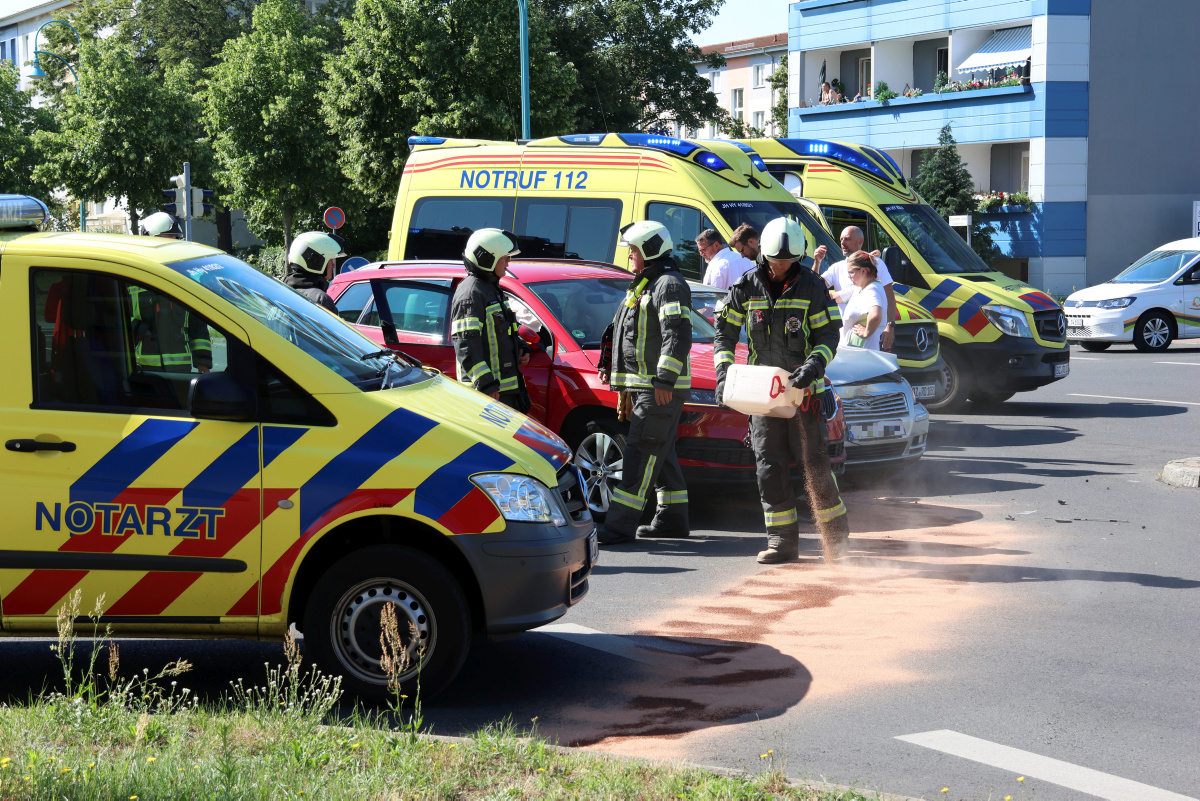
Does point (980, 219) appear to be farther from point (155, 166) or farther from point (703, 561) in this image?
point (703, 561)

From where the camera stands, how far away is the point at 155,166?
44.7m

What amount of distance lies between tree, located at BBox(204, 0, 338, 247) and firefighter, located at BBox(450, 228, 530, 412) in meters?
35.5

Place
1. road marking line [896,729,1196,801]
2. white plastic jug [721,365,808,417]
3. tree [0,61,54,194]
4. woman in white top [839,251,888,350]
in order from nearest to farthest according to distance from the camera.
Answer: road marking line [896,729,1196,801] → white plastic jug [721,365,808,417] → woman in white top [839,251,888,350] → tree [0,61,54,194]

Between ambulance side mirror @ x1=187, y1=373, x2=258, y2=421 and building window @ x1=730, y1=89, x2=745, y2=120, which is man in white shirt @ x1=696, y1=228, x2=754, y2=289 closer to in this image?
ambulance side mirror @ x1=187, y1=373, x2=258, y2=421

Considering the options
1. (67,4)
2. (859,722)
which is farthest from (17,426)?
(67,4)

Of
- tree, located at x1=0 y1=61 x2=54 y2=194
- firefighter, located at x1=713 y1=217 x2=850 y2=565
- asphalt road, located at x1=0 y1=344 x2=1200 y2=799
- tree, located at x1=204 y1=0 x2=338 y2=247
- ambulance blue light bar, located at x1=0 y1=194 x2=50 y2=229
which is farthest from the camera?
tree, located at x1=0 y1=61 x2=54 y2=194

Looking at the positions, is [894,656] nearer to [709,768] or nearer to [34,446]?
[709,768]

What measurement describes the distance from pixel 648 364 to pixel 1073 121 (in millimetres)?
31325

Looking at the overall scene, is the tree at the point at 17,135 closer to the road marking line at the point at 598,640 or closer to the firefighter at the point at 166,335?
the road marking line at the point at 598,640

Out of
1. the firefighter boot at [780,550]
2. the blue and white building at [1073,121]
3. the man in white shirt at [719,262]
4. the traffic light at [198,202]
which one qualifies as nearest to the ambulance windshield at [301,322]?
the firefighter boot at [780,550]

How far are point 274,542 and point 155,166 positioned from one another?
43.4 m

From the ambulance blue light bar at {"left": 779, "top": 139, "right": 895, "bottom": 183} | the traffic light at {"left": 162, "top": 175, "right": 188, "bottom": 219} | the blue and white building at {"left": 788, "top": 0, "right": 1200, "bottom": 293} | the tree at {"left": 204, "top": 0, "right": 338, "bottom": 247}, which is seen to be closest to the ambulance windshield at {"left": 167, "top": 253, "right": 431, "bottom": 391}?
the ambulance blue light bar at {"left": 779, "top": 139, "right": 895, "bottom": 183}

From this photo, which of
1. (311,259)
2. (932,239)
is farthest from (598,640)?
(932,239)

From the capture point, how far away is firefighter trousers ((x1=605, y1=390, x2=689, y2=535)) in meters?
7.66
